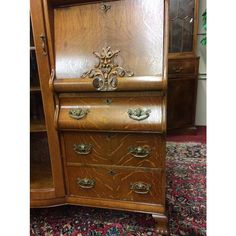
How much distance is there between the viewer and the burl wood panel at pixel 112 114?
808 millimetres

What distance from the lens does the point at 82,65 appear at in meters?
0.89

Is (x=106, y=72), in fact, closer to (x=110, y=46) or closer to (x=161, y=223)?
(x=110, y=46)

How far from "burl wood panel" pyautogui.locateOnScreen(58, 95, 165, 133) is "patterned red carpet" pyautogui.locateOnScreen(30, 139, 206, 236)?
0.56 meters

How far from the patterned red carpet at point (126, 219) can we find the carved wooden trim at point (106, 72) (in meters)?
0.73

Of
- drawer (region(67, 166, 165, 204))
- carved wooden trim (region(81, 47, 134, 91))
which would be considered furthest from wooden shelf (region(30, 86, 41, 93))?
drawer (region(67, 166, 165, 204))

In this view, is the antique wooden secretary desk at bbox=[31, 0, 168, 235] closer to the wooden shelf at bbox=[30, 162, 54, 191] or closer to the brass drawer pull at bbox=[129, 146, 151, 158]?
the brass drawer pull at bbox=[129, 146, 151, 158]

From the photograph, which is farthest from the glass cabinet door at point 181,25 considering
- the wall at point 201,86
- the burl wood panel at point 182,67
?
the wall at point 201,86

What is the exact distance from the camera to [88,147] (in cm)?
93

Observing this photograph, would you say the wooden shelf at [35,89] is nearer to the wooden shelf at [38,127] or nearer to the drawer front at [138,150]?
the wooden shelf at [38,127]

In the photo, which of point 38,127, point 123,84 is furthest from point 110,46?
point 38,127

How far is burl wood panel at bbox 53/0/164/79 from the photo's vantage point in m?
0.82

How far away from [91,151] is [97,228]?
45 centimetres
